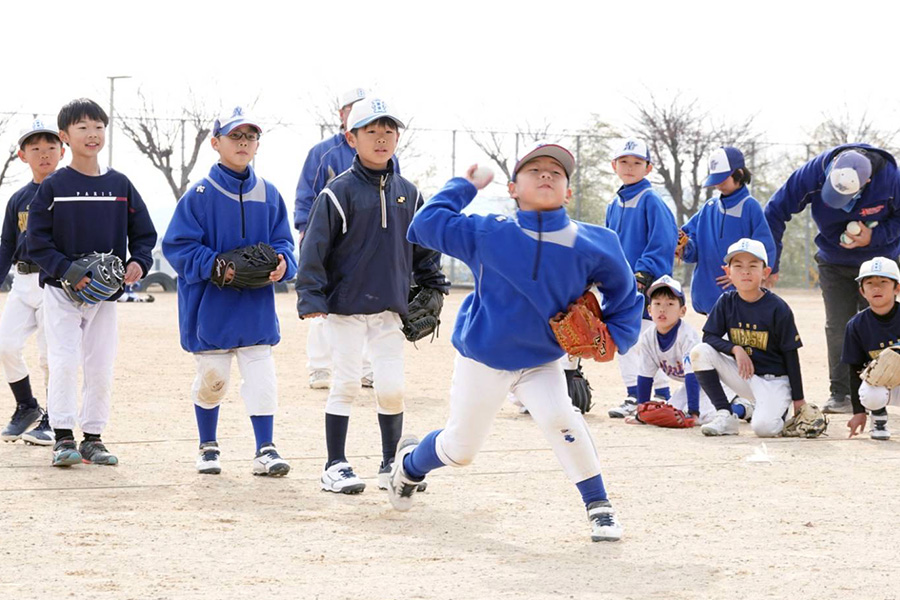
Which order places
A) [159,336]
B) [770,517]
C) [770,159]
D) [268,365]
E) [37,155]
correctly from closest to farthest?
[770,517] → [268,365] → [37,155] → [159,336] → [770,159]

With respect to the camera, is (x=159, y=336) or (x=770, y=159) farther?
(x=770, y=159)

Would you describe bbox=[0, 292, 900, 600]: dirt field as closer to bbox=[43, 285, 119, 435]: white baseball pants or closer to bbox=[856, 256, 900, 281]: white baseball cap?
bbox=[43, 285, 119, 435]: white baseball pants

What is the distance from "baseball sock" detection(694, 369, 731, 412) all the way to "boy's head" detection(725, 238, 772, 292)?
62 centimetres

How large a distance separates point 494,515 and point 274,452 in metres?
1.52

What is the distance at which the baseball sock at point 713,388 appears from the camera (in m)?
8.41

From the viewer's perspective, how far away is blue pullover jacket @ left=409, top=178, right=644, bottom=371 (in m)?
5.05

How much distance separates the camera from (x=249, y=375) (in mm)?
6652

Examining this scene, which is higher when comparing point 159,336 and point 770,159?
point 770,159

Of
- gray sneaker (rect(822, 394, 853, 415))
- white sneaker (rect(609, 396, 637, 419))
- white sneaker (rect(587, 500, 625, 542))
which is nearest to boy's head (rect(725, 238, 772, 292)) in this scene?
white sneaker (rect(609, 396, 637, 419))

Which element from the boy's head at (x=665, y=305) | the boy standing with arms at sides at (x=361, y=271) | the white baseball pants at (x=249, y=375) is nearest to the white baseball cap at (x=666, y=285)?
the boy's head at (x=665, y=305)

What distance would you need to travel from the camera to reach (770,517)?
547 centimetres

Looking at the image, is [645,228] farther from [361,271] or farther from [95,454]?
[95,454]

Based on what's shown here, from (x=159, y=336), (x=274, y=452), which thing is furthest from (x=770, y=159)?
(x=274, y=452)

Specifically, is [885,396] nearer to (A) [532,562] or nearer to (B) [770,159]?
(A) [532,562]
